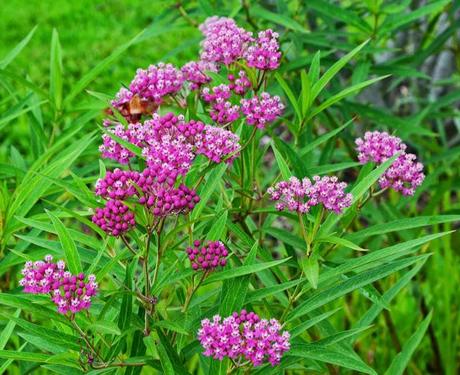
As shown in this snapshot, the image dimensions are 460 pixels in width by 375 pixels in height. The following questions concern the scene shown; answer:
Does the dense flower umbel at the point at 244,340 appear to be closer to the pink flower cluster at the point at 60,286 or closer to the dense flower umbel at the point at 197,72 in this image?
the pink flower cluster at the point at 60,286

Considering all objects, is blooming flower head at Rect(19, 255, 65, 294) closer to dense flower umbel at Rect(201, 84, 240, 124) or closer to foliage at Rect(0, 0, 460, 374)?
foliage at Rect(0, 0, 460, 374)

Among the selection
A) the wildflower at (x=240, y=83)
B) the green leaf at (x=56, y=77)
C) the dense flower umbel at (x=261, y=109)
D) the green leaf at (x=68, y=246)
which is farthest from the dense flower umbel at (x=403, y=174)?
the green leaf at (x=56, y=77)

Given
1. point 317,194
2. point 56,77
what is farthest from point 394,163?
point 56,77

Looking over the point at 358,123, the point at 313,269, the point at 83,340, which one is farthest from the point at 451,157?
the point at 83,340

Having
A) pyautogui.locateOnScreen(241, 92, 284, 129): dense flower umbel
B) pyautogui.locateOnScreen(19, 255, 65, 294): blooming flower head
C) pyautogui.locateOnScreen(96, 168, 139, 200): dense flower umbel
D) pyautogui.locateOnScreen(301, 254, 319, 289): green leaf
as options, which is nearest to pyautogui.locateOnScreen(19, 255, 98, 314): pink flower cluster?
pyautogui.locateOnScreen(19, 255, 65, 294): blooming flower head

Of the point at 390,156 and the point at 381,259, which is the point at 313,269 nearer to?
the point at 381,259

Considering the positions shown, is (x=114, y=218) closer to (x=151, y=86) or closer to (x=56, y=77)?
(x=151, y=86)
